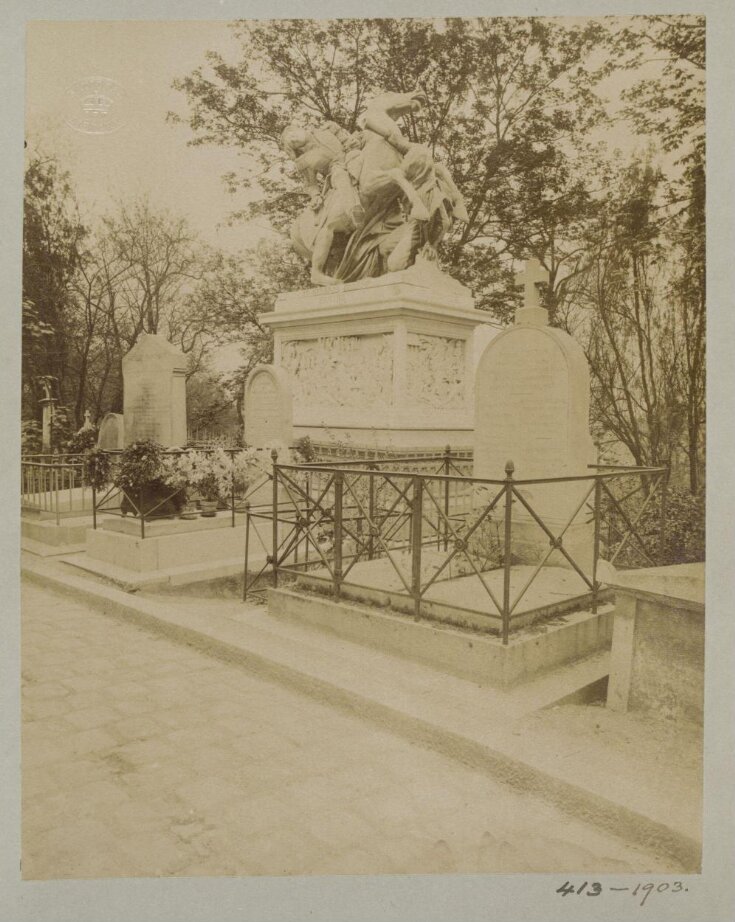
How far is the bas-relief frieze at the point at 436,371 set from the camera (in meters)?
9.59

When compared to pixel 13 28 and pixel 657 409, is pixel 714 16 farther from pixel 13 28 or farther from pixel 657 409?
pixel 657 409

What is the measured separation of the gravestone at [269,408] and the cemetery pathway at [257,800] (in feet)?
19.3

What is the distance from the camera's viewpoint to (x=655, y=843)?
273 centimetres

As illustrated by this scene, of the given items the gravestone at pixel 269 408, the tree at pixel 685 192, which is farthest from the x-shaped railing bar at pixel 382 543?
the gravestone at pixel 269 408

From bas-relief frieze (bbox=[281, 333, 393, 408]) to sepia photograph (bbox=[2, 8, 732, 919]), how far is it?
0.15 ft

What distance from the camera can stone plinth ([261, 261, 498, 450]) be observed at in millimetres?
9414

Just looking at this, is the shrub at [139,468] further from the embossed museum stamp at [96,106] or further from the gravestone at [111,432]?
the gravestone at [111,432]

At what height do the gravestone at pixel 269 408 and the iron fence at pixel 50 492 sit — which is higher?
the gravestone at pixel 269 408

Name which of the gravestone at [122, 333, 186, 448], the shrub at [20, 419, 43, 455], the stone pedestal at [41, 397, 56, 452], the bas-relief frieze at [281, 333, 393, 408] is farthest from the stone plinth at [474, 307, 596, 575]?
the shrub at [20, 419, 43, 455]

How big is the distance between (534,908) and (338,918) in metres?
0.83

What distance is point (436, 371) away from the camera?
9883 millimetres

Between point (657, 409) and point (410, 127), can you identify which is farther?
point (410, 127)

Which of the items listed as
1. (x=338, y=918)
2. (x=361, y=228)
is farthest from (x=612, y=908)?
(x=361, y=228)

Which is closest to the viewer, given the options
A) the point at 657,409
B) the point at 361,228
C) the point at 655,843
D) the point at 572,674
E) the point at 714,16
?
the point at 655,843
